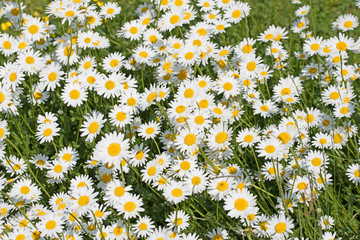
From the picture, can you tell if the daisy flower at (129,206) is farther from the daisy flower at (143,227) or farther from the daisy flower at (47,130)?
the daisy flower at (47,130)

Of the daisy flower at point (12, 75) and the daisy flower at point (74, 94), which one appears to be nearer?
the daisy flower at point (74, 94)

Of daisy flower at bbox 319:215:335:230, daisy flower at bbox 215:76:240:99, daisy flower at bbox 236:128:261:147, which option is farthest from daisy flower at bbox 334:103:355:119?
daisy flower at bbox 319:215:335:230

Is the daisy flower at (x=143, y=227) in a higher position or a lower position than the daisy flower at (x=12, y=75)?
lower

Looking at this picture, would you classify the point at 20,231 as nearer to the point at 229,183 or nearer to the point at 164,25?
the point at 229,183

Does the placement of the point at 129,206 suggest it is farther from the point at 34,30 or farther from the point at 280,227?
the point at 34,30

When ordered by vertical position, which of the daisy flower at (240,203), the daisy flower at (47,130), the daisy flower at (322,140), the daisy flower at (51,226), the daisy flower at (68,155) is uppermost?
the daisy flower at (47,130)

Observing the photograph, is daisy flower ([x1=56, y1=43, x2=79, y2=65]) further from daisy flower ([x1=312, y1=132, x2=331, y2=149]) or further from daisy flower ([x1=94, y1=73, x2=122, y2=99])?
daisy flower ([x1=312, y1=132, x2=331, y2=149])

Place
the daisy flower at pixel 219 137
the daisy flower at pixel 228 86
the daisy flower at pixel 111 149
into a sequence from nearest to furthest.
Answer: the daisy flower at pixel 111 149, the daisy flower at pixel 219 137, the daisy flower at pixel 228 86

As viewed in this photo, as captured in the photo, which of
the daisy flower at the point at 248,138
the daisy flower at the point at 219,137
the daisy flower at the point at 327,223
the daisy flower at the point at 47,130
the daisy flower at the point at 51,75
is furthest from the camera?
the daisy flower at the point at 51,75

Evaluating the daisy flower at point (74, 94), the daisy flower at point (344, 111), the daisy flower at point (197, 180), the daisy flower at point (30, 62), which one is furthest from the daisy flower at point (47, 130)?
the daisy flower at point (344, 111)
